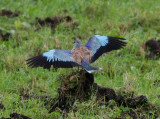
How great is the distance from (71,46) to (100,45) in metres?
1.64

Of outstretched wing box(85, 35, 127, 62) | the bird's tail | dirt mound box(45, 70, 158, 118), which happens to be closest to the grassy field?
dirt mound box(45, 70, 158, 118)

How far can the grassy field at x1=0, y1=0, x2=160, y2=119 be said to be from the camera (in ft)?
16.5

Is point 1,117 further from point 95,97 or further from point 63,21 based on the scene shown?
point 63,21

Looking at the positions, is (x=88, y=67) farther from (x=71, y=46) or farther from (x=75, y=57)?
(x=71, y=46)

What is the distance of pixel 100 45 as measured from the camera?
17.9 feet

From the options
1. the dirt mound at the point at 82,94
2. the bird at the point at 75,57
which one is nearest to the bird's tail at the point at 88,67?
the bird at the point at 75,57

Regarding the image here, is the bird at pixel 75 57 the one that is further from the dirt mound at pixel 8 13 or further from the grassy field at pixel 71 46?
the dirt mound at pixel 8 13

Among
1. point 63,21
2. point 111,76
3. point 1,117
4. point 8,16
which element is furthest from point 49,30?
point 1,117

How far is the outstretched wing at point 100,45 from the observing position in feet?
17.6

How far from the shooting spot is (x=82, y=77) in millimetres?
5008

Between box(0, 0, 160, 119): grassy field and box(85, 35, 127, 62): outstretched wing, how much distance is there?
1.48ft

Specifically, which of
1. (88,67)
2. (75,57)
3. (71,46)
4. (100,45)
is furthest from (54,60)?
(71,46)

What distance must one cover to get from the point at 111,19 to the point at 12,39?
2097 mm

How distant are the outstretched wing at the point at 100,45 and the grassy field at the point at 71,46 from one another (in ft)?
1.48
